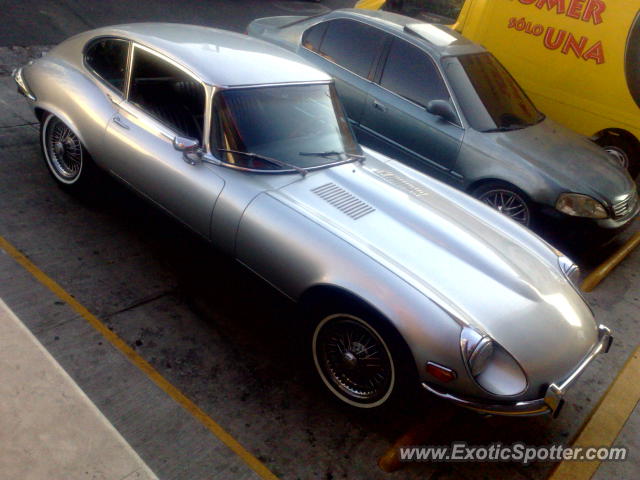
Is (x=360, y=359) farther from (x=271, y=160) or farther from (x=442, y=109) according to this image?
(x=442, y=109)

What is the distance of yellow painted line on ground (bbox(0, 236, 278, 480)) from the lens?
3102 millimetres

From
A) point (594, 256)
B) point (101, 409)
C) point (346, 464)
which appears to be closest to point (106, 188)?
point (101, 409)

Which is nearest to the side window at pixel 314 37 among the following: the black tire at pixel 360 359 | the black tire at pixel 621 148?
the black tire at pixel 621 148

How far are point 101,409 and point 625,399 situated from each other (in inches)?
134

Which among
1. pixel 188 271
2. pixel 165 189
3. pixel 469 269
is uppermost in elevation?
pixel 469 269

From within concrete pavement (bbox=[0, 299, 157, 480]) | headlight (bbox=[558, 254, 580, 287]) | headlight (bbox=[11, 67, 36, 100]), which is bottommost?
concrete pavement (bbox=[0, 299, 157, 480])

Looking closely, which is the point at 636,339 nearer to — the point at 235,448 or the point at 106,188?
the point at 235,448

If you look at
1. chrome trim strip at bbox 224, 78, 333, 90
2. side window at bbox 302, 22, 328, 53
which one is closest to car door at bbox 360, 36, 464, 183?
side window at bbox 302, 22, 328, 53

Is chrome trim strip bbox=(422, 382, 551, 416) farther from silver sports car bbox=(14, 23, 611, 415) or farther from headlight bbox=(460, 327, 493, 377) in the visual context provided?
headlight bbox=(460, 327, 493, 377)

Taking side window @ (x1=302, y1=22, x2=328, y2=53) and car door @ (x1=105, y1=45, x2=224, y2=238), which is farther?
side window @ (x1=302, y1=22, x2=328, y2=53)

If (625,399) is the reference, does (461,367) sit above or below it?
above

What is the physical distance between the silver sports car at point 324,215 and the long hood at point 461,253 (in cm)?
1

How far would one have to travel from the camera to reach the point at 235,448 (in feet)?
10.3

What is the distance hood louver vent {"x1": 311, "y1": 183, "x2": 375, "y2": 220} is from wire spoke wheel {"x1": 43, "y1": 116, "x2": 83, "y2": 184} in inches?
84.0
